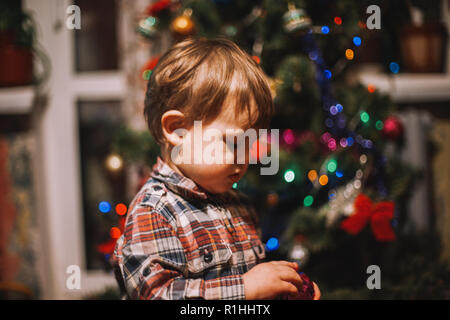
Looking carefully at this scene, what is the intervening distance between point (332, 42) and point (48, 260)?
131 centimetres

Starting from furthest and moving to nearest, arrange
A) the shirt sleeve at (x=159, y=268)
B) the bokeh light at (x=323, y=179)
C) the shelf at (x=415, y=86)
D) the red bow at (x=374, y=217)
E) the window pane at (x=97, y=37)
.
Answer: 1. the window pane at (x=97, y=37)
2. the shelf at (x=415, y=86)
3. the bokeh light at (x=323, y=179)
4. the red bow at (x=374, y=217)
5. the shirt sleeve at (x=159, y=268)

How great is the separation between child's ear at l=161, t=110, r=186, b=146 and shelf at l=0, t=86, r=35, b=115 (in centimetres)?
97

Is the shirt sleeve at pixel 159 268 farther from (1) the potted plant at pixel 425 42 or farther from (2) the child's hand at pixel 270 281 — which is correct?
(1) the potted plant at pixel 425 42

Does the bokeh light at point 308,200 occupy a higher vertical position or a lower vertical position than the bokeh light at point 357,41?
lower

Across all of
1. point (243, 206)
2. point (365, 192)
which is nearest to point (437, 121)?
point (365, 192)

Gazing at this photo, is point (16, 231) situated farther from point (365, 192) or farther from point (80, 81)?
point (365, 192)

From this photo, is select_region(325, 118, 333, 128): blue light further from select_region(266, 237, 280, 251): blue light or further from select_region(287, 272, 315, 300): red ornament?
select_region(287, 272, 315, 300): red ornament

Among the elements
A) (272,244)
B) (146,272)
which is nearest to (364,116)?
(272,244)

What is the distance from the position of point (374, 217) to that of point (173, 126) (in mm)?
593

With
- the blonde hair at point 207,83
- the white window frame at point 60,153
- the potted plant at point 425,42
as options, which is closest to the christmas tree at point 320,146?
the potted plant at point 425,42

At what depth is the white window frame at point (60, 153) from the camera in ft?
4.71

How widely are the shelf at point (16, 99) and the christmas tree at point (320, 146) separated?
0.51 metres

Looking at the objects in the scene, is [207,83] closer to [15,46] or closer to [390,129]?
[390,129]

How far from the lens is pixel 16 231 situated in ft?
4.65
